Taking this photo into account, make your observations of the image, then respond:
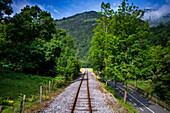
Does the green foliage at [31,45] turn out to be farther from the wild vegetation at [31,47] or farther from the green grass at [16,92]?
the green grass at [16,92]

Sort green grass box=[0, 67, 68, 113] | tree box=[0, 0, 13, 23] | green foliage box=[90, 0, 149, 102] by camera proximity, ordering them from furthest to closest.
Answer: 1. tree box=[0, 0, 13, 23]
2. green foliage box=[90, 0, 149, 102]
3. green grass box=[0, 67, 68, 113]

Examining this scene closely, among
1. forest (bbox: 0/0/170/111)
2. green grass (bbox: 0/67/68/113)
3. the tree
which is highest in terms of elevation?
the tree

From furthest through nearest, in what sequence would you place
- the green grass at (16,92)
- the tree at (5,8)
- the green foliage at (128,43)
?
the tree at (5,8)
the green foliage at (128,43)
the green grass at (16,92)

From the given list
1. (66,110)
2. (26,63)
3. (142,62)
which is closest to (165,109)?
(142,62)

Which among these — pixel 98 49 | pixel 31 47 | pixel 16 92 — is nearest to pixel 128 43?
pixel 98 49

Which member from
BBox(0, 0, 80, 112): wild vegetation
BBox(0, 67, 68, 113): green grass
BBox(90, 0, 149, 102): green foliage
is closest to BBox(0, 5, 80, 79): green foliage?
BBox(0, 0, 80, 112): wild vegetation

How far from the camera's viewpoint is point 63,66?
19.0 m

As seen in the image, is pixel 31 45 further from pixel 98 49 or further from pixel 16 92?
pixel 98 49

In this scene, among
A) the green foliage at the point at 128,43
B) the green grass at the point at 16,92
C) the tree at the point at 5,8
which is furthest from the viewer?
the tree at the point at 5,8

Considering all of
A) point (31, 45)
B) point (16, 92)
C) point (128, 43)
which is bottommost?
point (16, 92)

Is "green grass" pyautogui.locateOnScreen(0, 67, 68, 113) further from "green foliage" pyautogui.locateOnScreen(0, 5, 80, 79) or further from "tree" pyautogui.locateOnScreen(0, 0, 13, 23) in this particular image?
"tree" pyautogui.locateOnScreen(0, 0, 13, 23)

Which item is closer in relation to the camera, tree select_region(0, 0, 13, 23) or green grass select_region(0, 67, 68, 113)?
green grass select_region(0, 67, 68, 113)

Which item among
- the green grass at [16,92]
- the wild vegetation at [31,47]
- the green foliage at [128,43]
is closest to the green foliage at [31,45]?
the wild vegetation at [31,47]

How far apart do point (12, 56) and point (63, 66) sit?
1150 cm
